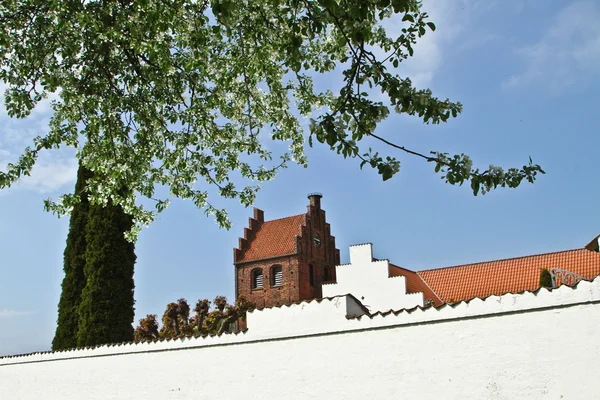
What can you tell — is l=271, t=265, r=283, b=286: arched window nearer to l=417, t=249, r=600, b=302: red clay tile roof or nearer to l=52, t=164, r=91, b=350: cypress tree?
l=417, t=249, r=600, b=302: red clay tile roof

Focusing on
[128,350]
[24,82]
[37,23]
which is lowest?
[128,350]

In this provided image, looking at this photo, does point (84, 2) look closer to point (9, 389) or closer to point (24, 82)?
point (24, 82)

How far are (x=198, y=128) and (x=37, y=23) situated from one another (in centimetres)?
357

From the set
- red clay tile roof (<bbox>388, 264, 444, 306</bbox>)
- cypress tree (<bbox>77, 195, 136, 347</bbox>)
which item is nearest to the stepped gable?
red clay tile roof (<bbox>388, 264, 444, 306</bbox>)

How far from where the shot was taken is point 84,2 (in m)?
10.1

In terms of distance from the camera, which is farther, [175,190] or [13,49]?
[175,190]

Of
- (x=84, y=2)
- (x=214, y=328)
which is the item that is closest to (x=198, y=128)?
(x=84, y=2)

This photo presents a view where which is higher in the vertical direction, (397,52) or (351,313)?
(397,52)

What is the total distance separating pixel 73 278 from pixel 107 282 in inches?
85.0

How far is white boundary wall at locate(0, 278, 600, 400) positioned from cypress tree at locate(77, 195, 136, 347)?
502cm

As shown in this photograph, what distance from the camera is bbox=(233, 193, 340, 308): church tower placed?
39.9 m

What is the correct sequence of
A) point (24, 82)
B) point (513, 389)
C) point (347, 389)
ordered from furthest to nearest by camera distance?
point (24, 82) < point (347, 389) < point (513, 389)

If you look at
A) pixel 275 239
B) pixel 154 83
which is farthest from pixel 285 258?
pixel 154 83

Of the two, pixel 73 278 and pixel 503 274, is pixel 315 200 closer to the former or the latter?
pixel 503 274
